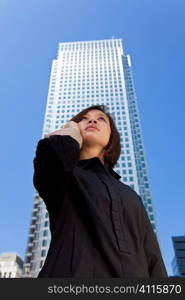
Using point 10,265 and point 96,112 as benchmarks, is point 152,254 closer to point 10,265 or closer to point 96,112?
point 96,112

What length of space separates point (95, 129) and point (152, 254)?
767 mm

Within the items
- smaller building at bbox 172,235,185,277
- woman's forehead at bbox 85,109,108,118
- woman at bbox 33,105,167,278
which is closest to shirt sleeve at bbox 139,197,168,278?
woman at bbox 33,105,167,278

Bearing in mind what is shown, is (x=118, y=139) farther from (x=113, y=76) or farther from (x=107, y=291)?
(x=113, y=76)

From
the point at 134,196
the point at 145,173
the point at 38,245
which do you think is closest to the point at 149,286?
the point at 134,196

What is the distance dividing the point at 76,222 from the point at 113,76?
Answer: 55.7m

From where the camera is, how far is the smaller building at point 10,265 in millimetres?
48975

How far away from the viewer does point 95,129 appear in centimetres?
145

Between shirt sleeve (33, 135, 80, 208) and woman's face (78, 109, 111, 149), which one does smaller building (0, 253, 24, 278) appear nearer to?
woman's face (78, 109, 111, 149)

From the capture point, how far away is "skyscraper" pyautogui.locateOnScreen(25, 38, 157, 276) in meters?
40.3

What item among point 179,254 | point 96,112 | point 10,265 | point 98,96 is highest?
point 98,96

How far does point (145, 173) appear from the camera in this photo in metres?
46.3

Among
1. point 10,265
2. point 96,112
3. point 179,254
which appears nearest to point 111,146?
point 96,112

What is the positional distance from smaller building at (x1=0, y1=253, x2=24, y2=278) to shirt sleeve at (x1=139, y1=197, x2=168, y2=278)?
179 feet

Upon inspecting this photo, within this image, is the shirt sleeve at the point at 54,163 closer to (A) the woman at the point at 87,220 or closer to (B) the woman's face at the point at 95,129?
(A) the woman at the point at 87,220
